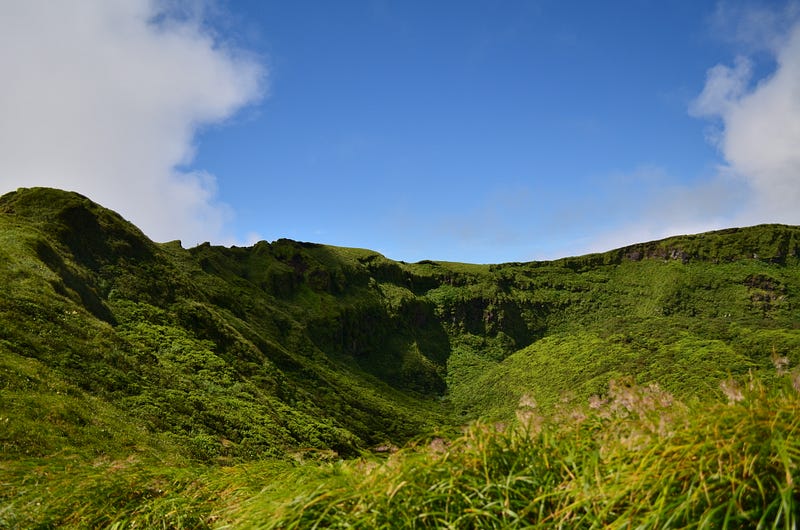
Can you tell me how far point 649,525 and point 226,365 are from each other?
157 feet

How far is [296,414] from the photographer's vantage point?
164 ft

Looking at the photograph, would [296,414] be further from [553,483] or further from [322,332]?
[322,332]

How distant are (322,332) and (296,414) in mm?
82239

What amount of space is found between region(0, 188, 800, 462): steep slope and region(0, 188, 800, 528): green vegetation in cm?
30

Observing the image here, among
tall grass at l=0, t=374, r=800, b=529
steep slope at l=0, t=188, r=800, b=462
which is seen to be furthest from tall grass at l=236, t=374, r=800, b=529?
steep slope at l=0, t=188, r=800, b=462

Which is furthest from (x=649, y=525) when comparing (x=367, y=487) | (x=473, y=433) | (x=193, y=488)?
(x=193, y=488)

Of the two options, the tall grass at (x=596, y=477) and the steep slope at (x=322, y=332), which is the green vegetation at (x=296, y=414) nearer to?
the tall grass at (x=596, y=477)

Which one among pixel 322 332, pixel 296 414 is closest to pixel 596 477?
pixel 296 414

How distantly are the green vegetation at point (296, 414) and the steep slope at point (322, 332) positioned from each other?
0.30 metres

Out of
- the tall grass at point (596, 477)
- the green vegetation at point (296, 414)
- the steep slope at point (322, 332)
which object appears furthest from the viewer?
the steep slope at point (322, 332)

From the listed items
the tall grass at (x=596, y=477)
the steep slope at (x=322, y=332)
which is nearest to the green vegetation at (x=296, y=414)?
the tall grass at (x=596, y=477)

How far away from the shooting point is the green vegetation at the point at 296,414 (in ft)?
13.8

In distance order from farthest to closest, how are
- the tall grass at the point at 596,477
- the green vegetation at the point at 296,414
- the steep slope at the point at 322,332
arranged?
the steep slope at the point at 322,332 → the green vegetation at the point at 296,414 → the tall grass at the point at 596,477

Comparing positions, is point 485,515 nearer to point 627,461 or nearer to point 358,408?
point 627,461
